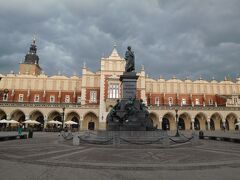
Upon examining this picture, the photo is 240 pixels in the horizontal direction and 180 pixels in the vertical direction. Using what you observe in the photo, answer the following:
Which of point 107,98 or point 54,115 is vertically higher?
point 107,98

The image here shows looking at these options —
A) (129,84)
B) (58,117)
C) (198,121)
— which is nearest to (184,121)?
(198,121)

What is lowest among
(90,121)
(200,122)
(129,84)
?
(200,122)

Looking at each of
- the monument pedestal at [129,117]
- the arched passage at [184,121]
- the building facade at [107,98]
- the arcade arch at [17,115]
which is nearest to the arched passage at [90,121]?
the building facade at [107,98]

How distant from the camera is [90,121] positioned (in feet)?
161

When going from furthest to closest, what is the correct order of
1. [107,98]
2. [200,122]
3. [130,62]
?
[200,122] < [107,98] < [130,62]

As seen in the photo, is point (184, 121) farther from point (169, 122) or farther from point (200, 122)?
point (200, 122)

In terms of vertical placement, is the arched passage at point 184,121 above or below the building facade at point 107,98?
below

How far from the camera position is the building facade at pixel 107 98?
149ft

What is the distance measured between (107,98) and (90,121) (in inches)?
281

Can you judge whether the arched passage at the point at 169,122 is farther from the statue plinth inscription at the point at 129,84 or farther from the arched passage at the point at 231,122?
the statue plinth inscription at the point at 129,84

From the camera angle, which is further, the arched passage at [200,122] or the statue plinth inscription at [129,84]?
the arched passage at [200,122]

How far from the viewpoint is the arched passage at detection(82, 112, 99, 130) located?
48625mm

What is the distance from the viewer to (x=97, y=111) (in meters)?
46.4

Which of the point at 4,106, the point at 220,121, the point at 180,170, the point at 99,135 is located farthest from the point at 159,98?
the point at 180,170
